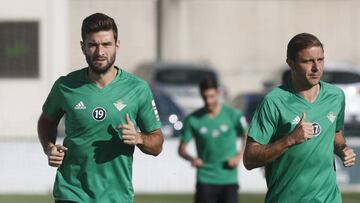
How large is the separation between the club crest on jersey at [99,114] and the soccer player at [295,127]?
2.78 feet

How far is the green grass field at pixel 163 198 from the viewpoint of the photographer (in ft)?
60.2

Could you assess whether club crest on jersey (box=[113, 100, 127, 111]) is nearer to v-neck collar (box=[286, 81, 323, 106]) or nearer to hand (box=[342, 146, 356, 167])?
v-neck collar (box=[286, 81, 323, 106])

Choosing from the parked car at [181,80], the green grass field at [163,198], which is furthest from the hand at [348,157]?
the parked car at [181,80]

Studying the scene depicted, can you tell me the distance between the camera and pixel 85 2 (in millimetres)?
38531

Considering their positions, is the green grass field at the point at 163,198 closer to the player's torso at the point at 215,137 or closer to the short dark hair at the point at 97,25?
the player's torso at the point at 215,137

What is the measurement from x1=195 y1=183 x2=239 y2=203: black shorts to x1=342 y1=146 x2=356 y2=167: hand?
5214 mm

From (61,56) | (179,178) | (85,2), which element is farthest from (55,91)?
(85,2)

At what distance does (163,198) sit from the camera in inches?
741

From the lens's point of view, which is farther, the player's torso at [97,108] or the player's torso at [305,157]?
the player's torso at [97,108]

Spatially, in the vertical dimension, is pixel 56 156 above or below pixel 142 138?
below

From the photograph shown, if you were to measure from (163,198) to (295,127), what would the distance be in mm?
11328

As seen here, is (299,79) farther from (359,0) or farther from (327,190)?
(359,0)

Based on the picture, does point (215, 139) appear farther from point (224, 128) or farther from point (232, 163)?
point (232, 163)

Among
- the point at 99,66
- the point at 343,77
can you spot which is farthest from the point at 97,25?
the point at 343,77
